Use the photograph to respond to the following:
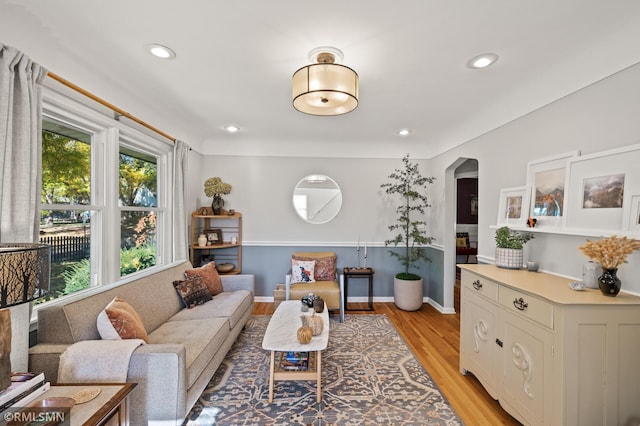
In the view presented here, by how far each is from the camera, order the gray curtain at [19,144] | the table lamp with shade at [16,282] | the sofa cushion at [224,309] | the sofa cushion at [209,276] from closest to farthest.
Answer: the table lamp with shade at [16,282] < the gray curtain at [19,144] < the sofa cushion at [224,309] < the sofa cushion at [209,276]

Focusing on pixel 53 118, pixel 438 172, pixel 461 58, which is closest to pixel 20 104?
pixel 53 118

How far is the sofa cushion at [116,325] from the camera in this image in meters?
1.86

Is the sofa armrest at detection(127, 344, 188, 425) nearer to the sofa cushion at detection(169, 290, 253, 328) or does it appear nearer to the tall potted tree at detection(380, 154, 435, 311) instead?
the sofa cushion at detection(169, 290, 253, 328)

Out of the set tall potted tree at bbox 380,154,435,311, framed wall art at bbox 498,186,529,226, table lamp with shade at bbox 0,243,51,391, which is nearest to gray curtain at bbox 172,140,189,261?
table lamp with shade at bbox 0,243,51,391

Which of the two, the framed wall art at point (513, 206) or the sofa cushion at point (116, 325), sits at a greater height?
the framed wall art at point (513, 206)

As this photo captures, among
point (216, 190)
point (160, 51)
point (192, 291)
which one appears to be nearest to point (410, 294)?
point (192, 291)

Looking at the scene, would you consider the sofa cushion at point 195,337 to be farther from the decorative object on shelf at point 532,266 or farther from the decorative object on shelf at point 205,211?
the decorative object on shelf at point 532,266

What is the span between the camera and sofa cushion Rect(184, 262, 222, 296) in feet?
10.7

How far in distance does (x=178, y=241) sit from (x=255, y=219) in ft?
4.18

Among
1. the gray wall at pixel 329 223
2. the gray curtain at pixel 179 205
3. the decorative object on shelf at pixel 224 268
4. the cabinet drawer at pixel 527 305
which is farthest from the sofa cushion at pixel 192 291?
the cabinet drawer at pixel 527 305

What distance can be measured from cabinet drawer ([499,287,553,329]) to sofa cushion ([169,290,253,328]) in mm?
2257

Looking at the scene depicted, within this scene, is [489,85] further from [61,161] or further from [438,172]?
[61,161]

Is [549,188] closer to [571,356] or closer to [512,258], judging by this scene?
[512,258]

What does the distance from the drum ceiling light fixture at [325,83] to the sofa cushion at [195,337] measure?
6.15 feet
